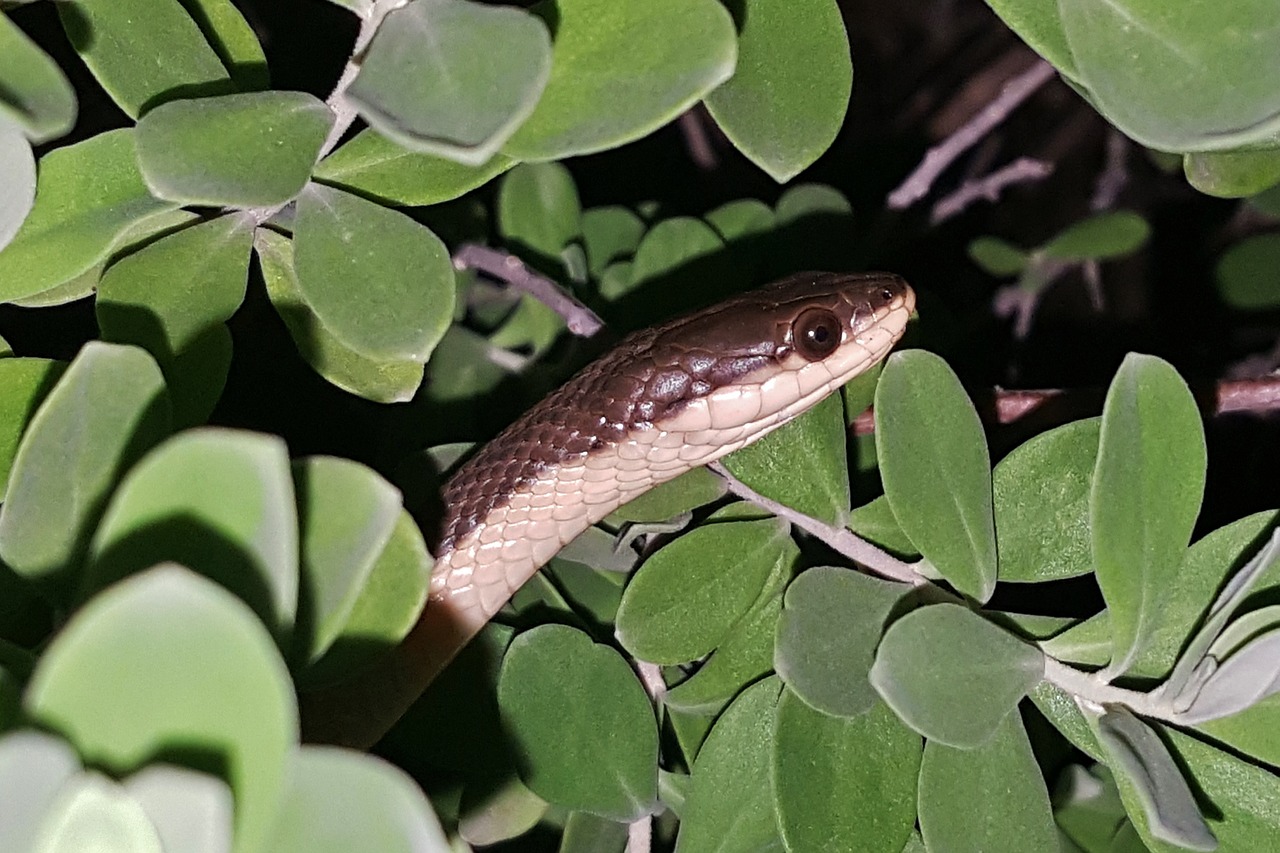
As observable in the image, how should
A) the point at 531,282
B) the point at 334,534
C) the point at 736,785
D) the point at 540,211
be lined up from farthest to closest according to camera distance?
the point at 540,211
the point at 531,282
the point at 736,785
the point at 334,534

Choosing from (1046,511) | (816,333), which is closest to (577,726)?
(1046,511)

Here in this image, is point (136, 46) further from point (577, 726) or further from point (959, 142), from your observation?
point (959, 142)

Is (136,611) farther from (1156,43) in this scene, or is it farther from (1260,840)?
(1260,840)

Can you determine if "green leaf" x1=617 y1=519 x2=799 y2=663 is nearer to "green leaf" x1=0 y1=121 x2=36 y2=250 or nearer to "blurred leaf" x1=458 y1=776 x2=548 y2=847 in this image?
"blurred leaf" x1=458 y1=776 x2=548 y2=847

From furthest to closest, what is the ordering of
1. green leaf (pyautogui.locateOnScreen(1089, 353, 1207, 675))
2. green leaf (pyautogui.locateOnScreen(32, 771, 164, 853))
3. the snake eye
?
1. the snake eye
2. green leaf (pyautogui.locateOnScreen(1089, 353, 1207, 675))
3. green leaf (pyautogui.locateOnScreen(32, 771, 164, 853))

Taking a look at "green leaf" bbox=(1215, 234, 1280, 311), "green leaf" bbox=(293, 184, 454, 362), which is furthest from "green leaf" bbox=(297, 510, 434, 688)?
"green leaf" bbox=(1215, 234, 1280, 311)

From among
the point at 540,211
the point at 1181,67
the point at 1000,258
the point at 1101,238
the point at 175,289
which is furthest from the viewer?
the point at 1000,258

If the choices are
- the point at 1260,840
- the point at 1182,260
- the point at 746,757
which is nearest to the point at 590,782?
the point at 746,757
